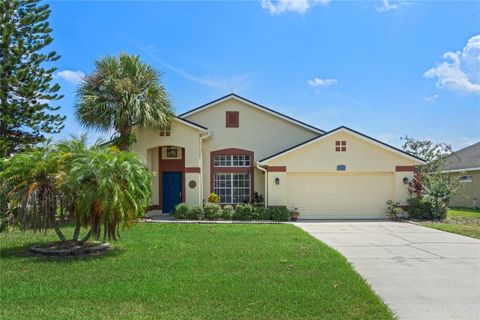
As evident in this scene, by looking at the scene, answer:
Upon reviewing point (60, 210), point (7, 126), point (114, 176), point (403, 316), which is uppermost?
point (7, 126)

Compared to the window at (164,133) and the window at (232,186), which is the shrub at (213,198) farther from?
the window at (164,133)

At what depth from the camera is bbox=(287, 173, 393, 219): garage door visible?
18938 millimetres

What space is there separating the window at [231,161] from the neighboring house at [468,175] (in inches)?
522

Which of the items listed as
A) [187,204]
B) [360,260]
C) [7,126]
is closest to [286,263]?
[360,260]

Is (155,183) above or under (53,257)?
above

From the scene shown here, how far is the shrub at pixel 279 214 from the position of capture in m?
17.9

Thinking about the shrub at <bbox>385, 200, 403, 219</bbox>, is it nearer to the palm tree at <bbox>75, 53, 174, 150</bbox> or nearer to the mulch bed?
the palm tree at <bbox>75, 53, 174, 150</bbox>

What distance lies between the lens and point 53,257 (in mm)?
8781

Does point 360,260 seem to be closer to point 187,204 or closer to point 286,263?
point 286,263

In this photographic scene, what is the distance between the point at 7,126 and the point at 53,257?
13.5m

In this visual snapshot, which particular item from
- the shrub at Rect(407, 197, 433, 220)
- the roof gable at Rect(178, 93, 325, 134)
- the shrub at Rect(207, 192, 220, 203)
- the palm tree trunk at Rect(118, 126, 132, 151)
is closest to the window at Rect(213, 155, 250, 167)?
the shrub at Rect(207, 192, 220, 203)

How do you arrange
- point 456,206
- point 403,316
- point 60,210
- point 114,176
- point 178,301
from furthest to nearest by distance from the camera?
point 456,206
point 60,210
point 114,176
point 178,301
point 403,316

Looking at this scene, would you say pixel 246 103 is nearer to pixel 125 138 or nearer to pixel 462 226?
pixel 125 138

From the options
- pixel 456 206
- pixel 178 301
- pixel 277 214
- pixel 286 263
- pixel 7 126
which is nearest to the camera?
pixel 178 301
